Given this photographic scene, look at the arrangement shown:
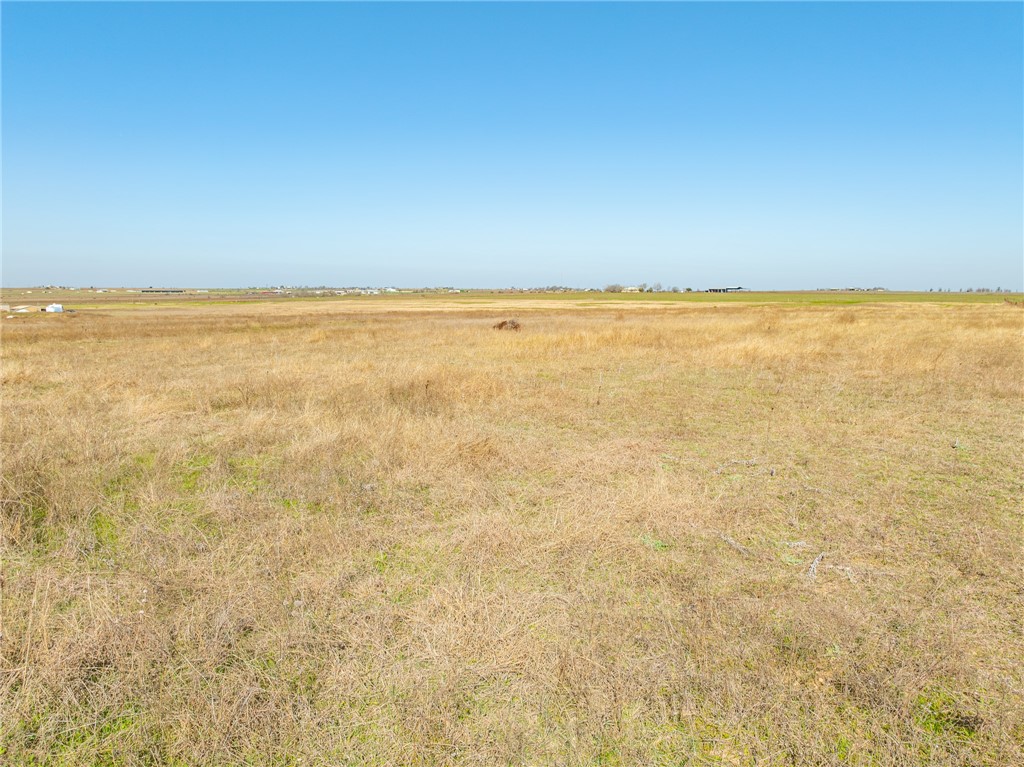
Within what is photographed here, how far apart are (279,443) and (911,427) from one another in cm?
1099

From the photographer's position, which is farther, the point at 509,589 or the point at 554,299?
the point at 554,299

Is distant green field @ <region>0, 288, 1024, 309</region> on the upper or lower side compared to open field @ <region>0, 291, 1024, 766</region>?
upper

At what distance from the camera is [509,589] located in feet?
12.5

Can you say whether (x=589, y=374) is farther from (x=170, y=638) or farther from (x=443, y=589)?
(x=170, y=638)

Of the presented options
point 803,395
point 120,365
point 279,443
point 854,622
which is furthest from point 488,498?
point 120,365

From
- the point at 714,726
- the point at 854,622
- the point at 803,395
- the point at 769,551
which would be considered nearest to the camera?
the point at 714,726

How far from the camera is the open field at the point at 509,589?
258 cm

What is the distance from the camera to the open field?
101 inches

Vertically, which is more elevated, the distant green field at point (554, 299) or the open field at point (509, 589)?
the distant green field at point (554, 299)

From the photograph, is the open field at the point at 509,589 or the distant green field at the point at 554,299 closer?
the open field at the point at 509,589

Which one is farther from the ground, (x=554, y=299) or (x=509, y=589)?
(x=554, y=299)

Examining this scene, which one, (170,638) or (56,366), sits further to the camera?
(56,366)

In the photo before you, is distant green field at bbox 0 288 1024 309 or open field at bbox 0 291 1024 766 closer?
open field at bbox 0 291 1024 766

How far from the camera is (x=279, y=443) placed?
25.3ft
